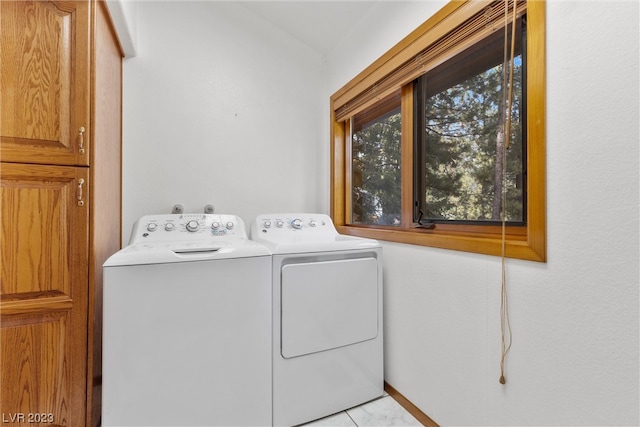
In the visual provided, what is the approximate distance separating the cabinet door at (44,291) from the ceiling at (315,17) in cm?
172

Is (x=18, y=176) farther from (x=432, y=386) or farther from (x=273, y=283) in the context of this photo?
(x=432, y=386)

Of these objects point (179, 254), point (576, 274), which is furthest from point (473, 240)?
point (179, 254)

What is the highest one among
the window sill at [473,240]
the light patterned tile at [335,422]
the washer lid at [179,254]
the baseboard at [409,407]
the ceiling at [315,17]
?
the ceiling at [315,17]

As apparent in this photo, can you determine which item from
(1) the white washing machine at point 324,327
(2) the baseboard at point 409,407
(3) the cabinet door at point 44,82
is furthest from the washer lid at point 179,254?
(2) the baseboard at point 409,407

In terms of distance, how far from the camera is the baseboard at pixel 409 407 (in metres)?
1.40

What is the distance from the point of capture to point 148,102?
1909 millimetres

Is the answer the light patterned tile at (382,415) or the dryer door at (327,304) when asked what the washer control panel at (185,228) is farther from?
the light patterned tile at (382,415)

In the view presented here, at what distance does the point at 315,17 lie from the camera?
2074 mm

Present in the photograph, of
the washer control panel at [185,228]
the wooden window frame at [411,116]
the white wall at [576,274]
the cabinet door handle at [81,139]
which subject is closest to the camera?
the white wall at [576,274]

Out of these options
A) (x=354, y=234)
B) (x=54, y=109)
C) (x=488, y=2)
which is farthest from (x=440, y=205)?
(x=54, y=109)

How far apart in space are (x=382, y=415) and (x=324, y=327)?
558 millimetres

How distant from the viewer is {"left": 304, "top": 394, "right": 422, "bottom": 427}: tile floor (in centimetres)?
143

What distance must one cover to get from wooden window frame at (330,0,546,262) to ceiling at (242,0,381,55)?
0.41 m

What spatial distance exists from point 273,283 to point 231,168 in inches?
43.5
